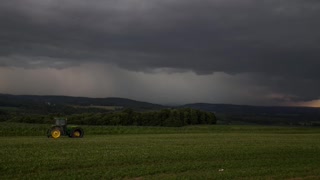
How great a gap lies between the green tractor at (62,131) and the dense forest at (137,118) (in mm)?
44172

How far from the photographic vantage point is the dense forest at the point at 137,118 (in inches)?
3912

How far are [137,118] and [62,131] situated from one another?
63.4 metres

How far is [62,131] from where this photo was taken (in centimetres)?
4788

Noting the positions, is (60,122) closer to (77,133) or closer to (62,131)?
(62,131)

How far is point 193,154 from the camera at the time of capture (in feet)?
87.1

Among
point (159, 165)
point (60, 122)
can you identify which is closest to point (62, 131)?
point (60, 122)

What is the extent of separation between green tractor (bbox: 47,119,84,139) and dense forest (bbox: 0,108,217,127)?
44.2 metres

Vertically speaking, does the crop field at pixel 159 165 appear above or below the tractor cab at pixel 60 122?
below

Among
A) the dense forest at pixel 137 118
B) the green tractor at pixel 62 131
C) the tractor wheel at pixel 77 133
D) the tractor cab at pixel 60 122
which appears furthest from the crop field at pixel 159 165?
the dense forest at pixel 137 118

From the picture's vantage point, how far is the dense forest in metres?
99.4

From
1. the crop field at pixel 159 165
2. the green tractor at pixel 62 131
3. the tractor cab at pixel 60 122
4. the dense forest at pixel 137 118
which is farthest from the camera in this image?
the dense forest at pixel 137 118

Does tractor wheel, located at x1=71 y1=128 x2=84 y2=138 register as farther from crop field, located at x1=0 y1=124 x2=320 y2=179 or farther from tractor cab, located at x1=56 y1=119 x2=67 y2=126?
crop field, located at x1=0 y1=124 x2=320 y2=179

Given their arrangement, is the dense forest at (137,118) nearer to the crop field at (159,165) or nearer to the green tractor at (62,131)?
the green tractor at (62,131)

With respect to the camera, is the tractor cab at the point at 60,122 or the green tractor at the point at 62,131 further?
the tractor cab at the point at 60,122
